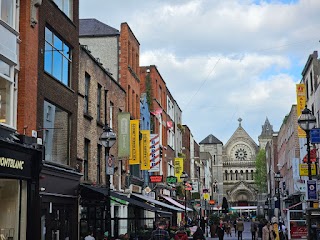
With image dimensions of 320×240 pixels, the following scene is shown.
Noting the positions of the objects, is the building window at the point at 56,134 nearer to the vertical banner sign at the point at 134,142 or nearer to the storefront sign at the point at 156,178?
the vertical banner sign at the point at 134,142

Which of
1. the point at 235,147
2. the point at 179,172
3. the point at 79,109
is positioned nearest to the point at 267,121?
the point at 235,147

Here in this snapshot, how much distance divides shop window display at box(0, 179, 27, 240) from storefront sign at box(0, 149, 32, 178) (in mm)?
401

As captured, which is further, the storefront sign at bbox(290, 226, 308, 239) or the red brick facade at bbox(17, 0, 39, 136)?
the storefront sign at bbox(290, 226, 308, 239)

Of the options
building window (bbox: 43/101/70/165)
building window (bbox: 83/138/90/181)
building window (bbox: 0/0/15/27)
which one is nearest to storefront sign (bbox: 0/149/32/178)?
building window (bbox: 43/101/70/165)

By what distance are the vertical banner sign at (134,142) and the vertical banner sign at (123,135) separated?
1182 millimetres

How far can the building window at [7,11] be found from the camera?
18.1 meters

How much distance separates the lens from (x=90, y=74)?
28.3 meters

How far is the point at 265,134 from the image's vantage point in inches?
6772

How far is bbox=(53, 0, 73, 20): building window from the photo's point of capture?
24002mm

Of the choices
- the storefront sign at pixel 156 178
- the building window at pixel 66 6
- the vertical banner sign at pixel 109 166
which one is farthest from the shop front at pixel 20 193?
the storefront sign at pixel 156 178

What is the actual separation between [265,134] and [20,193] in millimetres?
157935

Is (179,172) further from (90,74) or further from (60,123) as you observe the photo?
(60,123)

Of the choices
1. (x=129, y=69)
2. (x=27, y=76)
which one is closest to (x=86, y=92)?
A: (x=27, y=76)

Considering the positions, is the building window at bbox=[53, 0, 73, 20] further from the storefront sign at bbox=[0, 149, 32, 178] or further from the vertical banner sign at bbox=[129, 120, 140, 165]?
the vertical banner sign at bbox=[129, 120, 140, 165]
